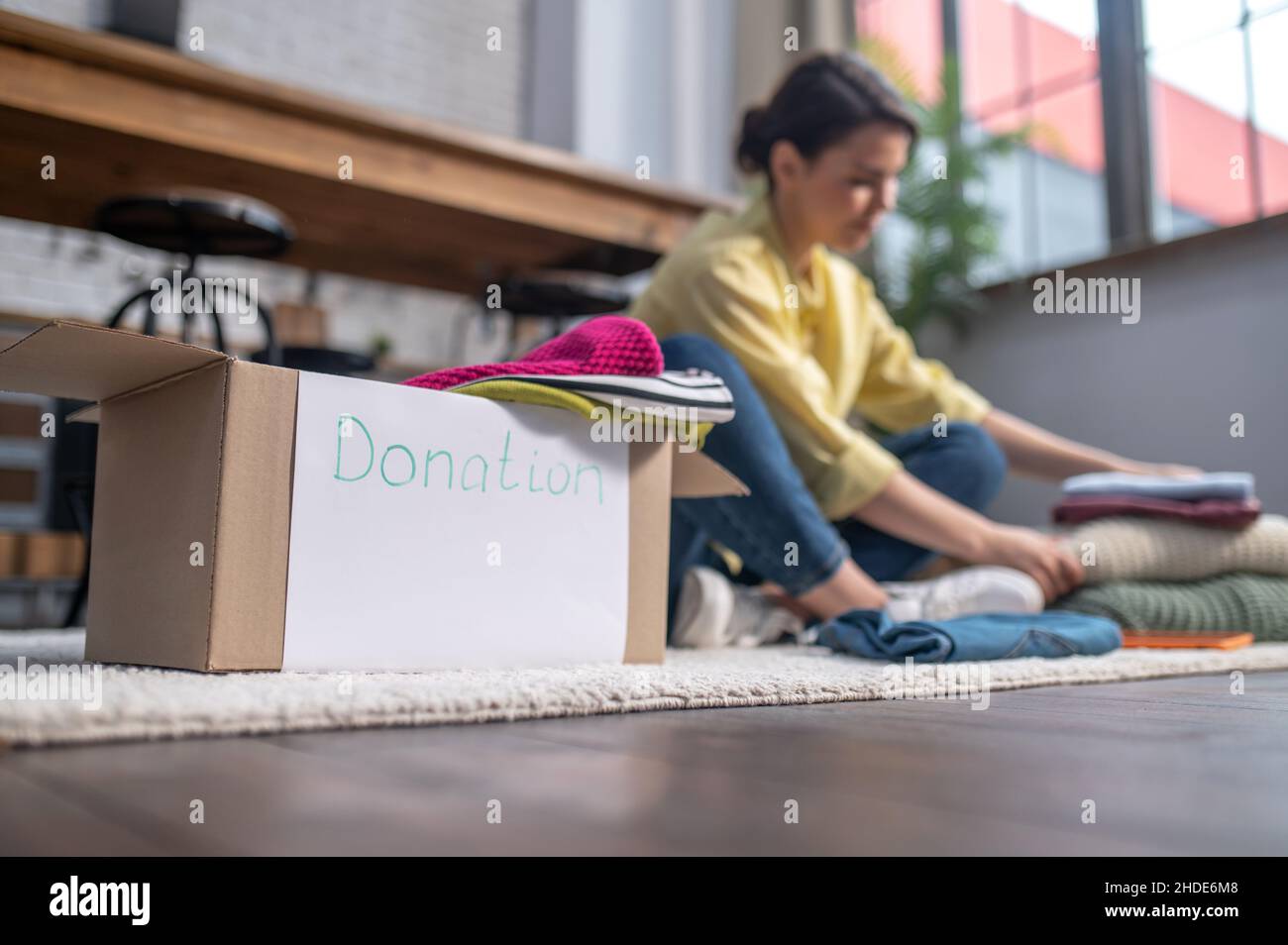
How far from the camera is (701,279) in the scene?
1385 mm

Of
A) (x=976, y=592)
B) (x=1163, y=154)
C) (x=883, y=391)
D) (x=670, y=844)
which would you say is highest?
(x=1163, y=154)

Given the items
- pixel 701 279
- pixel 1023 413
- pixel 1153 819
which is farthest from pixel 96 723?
pixel 1023 413

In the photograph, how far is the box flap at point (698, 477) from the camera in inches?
40.7

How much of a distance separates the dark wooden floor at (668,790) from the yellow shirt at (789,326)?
69cm

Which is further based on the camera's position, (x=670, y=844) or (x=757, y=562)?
(x=757, y=562)

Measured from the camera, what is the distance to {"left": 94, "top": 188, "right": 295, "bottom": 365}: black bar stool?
1.53 meters

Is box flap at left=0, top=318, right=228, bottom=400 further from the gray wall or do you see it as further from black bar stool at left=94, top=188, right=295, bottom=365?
the gray wall

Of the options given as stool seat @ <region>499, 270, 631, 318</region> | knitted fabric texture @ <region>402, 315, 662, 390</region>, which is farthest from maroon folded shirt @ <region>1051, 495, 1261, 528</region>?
stool seat @ <region>499, 270, 631, 318</region>

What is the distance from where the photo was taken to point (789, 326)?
144 centimetres

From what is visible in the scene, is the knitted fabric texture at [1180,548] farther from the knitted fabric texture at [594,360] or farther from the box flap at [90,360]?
the box flap at [90,360]

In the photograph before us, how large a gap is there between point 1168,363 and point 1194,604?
1.07 m

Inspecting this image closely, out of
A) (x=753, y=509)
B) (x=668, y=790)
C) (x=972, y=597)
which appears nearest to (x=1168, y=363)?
(x=972, y=597)

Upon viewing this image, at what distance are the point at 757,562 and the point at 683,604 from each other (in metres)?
0.10

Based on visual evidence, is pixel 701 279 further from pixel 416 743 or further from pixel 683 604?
pixel 416 743
